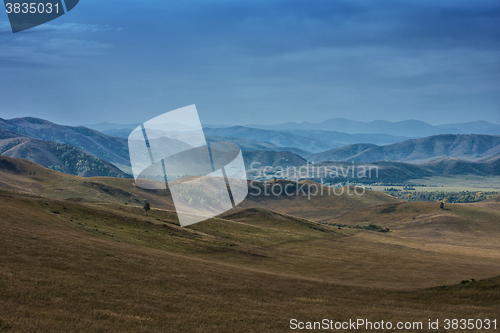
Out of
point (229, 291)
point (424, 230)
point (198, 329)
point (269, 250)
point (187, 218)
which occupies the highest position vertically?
point (198, 329)

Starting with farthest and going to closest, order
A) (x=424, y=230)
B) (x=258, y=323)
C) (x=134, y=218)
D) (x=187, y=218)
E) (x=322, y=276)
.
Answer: (x=424, y=230) → (x=187, y=218) → (x=134, y=218) → (x=322, y=276) → (x=258, y=323)

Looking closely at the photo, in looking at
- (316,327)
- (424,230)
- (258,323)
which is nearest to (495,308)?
(316,327)

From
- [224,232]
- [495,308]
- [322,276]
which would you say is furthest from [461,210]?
[495,308]

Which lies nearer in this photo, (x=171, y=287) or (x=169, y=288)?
(x=169, y=288)

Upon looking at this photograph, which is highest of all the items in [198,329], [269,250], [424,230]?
[198,329]

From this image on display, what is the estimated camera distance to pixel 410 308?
30438mm

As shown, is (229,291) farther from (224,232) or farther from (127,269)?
(224,232)

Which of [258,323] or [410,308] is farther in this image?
[410,308]

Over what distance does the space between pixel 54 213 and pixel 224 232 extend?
124 feet

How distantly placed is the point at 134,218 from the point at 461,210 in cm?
18965

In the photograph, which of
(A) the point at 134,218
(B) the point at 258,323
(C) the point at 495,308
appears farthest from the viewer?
(A) the point at 134,218

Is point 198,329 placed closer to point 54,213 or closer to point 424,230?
point 54,213

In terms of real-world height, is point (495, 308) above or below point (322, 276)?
above

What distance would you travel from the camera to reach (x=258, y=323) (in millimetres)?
24016
